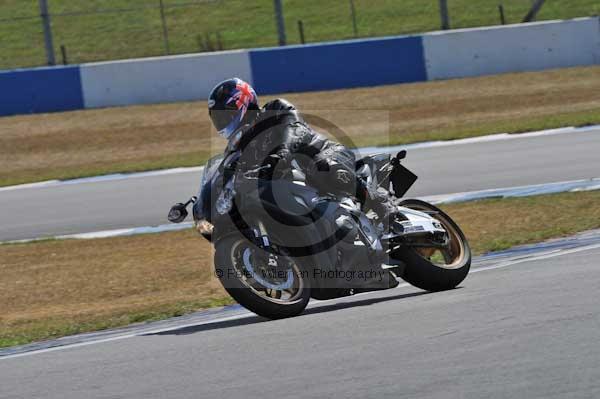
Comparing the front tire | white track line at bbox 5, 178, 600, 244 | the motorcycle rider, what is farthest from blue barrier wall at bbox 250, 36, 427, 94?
the front tire

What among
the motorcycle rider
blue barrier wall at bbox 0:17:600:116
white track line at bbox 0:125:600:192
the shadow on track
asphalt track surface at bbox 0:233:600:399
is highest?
the motorcycle rider

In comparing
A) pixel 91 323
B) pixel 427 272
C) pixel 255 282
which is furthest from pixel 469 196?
pixel 255 282

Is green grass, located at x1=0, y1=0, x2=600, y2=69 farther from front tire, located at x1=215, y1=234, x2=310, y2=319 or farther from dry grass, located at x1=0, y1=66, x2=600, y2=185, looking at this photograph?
front tire, located at x1=215, y1=234, x2=310, y2=319

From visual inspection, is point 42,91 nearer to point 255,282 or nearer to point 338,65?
point 338,65

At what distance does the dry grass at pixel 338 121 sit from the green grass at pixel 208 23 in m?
1.87

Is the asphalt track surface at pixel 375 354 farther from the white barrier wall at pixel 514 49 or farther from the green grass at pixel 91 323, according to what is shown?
the white barrier wall at pixel 514 49

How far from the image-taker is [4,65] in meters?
21.7

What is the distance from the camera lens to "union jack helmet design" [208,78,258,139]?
6.56 m

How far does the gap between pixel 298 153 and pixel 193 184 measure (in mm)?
8284

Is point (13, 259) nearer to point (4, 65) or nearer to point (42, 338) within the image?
point (42, 338)

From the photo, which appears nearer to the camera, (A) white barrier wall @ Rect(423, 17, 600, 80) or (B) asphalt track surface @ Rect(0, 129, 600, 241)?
(B) asphalt track surface @ Rect(0, 129, 600, 241)

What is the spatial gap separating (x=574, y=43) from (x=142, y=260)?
43.4 feet

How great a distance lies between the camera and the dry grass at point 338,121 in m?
17.6

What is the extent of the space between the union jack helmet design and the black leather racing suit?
69mm
